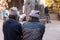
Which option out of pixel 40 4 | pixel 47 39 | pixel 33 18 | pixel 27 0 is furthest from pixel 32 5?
pixel 33 18

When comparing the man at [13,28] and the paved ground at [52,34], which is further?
the paved ground at [52,34]

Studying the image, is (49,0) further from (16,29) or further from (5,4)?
(16,29)

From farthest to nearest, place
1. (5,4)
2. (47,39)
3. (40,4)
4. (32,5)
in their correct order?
(5,4) → (40,4) → (32,5) → (47,39)

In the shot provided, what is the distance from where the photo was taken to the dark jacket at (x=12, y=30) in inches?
206

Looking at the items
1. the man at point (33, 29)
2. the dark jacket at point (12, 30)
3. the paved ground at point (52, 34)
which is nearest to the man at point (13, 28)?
the dark jacket at point (12, 30)

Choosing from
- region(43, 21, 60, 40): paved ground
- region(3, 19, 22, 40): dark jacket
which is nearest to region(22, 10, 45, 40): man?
region(3, 19, 22, 40): dark jacket

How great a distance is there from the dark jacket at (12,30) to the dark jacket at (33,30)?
4.2 inches

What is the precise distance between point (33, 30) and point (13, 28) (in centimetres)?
42

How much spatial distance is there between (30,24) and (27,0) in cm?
1380

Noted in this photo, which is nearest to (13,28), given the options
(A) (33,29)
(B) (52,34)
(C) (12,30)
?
(C) (12,30)

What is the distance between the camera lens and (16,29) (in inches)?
207

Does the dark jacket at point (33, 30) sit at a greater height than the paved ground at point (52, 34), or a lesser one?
greater

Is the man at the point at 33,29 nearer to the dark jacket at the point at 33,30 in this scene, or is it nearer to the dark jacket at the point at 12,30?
the dark jacket at the point at 33,30

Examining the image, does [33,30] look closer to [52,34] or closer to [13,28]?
[13,28]
